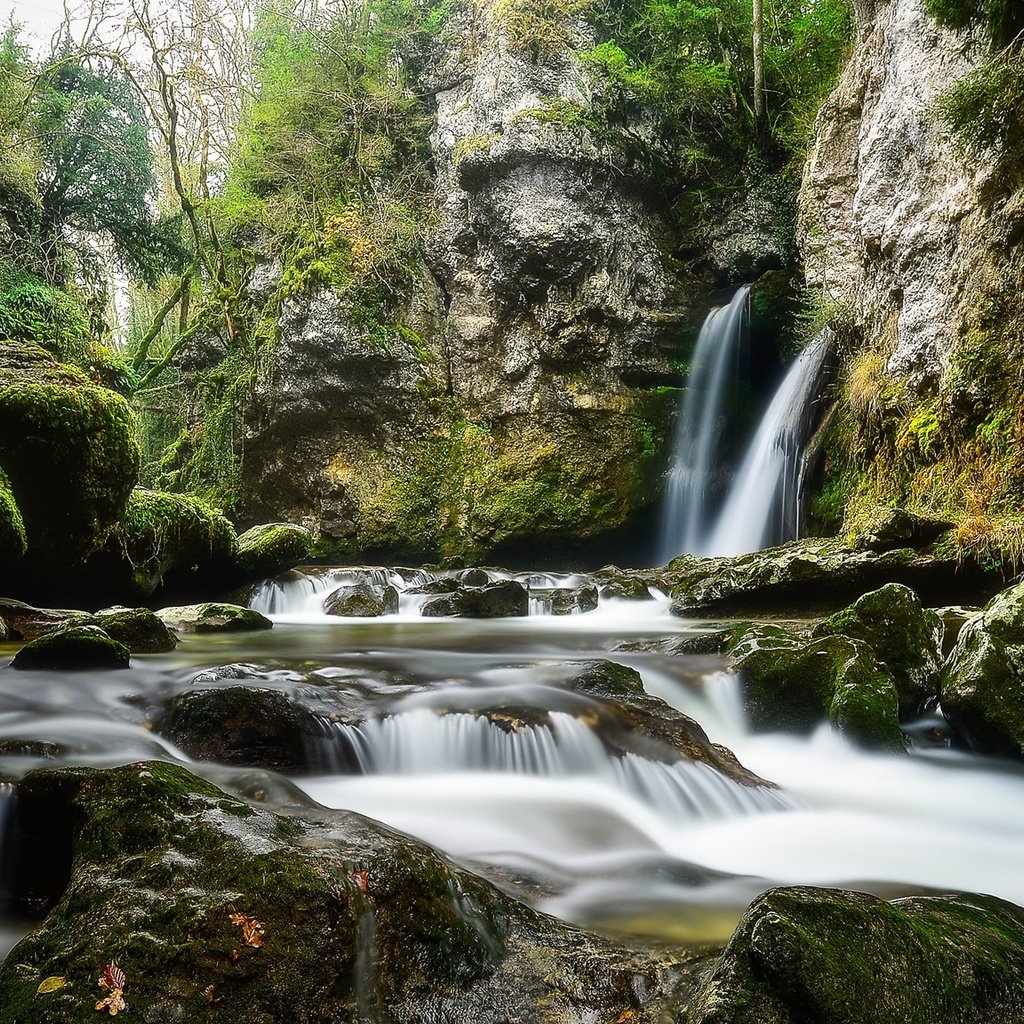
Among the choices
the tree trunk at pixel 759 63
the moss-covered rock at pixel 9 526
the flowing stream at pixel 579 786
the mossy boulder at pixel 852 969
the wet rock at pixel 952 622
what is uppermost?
the tree trunk at pixel 759 63

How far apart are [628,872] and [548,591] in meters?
6.86

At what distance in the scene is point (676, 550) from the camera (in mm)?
13055

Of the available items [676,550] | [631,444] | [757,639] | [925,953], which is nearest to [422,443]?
[631,444]

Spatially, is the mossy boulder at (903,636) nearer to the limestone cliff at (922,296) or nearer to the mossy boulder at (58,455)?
the limestone cliff at (922,296)

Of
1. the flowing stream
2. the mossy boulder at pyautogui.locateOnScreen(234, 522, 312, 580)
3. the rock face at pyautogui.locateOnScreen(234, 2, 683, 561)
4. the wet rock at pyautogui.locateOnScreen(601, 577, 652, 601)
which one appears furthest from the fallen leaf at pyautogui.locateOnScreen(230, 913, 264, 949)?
the rock face at pyautogui.locateOnScreen(234, 2, 683, 561)

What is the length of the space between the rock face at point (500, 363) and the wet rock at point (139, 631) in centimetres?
869

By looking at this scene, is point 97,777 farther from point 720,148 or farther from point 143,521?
point 720,148

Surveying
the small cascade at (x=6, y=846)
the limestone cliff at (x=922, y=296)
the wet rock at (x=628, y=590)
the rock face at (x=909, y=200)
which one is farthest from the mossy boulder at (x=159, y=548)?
the rock face at (x=909, y=200)

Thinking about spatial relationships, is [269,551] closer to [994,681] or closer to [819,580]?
[819,580]

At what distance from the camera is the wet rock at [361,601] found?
365 inches

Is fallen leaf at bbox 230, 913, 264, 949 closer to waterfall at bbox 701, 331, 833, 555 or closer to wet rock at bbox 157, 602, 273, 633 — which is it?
wet rock at bbox 157, 602, 273, 633

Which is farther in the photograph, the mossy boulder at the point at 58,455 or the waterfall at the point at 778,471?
the waterfall at the point at 778,471

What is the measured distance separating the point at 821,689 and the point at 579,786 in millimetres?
1718

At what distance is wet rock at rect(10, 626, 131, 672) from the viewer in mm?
4191
